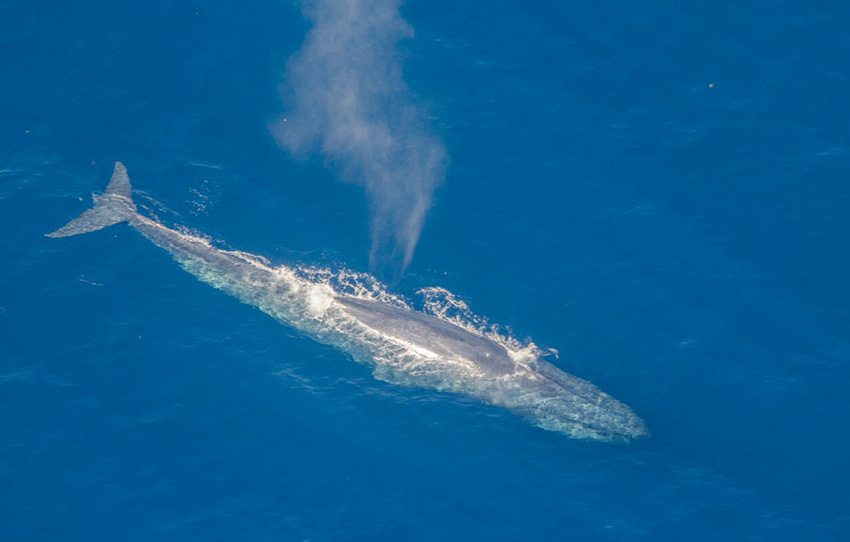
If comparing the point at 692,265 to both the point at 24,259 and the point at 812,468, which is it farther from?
the point at 24,259

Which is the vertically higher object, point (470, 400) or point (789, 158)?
point (789, 158)

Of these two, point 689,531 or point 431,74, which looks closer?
point 689,531

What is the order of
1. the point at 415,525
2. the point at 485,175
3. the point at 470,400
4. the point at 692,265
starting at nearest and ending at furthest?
the point at 415,525 < the point at 470,400 < the point at 692,265 < the point at 485,175

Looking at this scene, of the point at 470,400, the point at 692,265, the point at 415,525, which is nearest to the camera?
the point at 415,525

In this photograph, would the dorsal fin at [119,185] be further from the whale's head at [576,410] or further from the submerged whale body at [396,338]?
the whale's head at [576,410]

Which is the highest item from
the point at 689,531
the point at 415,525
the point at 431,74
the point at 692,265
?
the point at 431,74

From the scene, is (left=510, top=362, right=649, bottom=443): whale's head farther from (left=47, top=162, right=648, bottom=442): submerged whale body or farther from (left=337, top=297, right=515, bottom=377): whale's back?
(left=337, top=297, right=515, bottom=377): whale's back

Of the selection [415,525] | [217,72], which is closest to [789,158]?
[415,525]

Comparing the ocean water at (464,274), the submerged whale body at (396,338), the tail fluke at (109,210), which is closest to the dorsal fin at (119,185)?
the tail fluke at (109,210)
